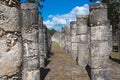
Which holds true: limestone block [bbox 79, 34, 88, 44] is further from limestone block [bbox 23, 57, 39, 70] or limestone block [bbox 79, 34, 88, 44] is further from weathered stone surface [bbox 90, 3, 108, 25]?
limestone block [bbox 23, 57, 39, 70]

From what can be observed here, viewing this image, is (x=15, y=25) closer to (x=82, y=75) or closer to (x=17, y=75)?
(x=17, y=75)

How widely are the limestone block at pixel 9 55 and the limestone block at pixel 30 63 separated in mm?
5511

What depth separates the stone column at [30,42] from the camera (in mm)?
9039

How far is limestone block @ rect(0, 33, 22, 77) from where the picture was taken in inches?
142

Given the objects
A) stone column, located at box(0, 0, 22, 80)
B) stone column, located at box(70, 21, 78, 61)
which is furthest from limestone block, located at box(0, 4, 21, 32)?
stone column, located at box(70, 21, 78, 61)

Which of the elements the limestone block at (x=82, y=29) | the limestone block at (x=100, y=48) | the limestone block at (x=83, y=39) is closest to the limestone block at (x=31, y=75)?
the limestone block at (x=100, y=48)

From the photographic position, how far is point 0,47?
3584 mm

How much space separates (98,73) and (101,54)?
2.43ft

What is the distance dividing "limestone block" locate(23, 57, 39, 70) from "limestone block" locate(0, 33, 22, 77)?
5.51m

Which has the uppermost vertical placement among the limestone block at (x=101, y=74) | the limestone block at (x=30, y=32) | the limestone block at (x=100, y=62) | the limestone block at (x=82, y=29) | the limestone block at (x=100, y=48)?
the limestone block at (x=82, y=29)

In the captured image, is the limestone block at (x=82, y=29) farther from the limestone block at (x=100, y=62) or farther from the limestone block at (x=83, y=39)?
the limestone block at (x=100, y=62)

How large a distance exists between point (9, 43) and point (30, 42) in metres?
5.63

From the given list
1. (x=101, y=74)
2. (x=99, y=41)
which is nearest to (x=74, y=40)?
(x=99, y=41)

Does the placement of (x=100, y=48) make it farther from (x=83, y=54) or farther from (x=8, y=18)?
(x=8, y=18)
